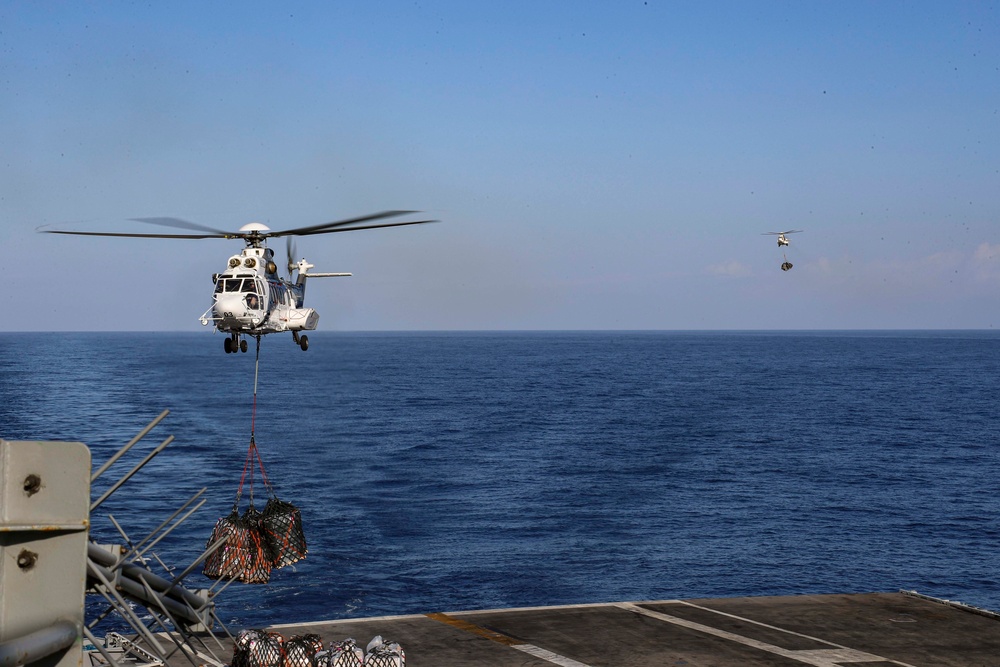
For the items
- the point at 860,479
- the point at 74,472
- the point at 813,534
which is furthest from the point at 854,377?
the point at 74,472

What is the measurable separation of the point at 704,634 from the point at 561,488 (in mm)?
45556

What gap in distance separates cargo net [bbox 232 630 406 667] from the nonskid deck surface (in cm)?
476

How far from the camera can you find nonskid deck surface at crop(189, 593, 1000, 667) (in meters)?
26.8

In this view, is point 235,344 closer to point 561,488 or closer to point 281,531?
point 281,531

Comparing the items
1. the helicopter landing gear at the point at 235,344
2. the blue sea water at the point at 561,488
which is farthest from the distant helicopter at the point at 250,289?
the blue sea water at the point at 561,488

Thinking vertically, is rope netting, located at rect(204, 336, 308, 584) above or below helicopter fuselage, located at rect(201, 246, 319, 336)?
below

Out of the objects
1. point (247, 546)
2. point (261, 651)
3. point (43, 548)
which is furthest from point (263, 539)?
point (43, 548)

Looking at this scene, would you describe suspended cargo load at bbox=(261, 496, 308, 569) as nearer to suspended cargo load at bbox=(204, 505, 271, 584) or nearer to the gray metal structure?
suspended cargo load at bbox=(204, 505, 271, 584)

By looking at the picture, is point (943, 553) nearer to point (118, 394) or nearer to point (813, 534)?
point (813, 534)

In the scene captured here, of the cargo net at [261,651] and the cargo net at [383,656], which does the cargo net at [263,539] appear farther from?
the cargo net at [383,656]

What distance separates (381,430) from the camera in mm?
102875

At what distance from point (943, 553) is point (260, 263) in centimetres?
4892

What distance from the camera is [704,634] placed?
2956 centimetres

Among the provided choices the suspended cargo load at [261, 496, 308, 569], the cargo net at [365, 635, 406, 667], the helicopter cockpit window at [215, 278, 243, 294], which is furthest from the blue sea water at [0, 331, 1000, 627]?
the cargo net at [365, 635, 406, 667]
